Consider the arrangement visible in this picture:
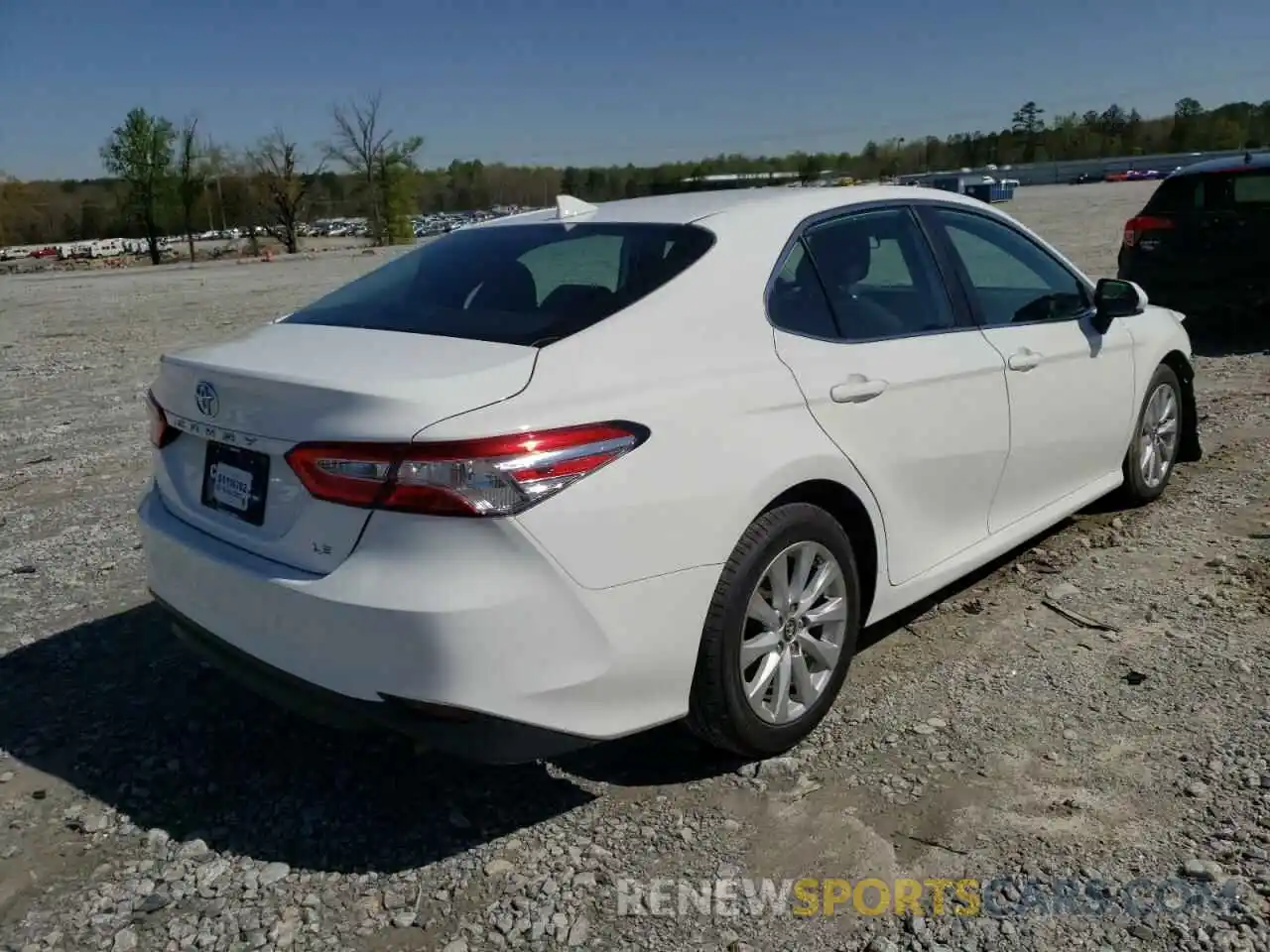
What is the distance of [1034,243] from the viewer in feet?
15.0

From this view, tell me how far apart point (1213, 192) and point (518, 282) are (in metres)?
8.24

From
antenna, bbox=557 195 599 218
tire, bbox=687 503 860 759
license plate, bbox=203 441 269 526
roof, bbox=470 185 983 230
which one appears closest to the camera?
license plate, bbox=203 441 269 526

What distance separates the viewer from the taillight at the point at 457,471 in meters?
2.42

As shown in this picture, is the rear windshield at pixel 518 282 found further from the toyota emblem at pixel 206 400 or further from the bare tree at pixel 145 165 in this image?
the bare tree at pixel 145 165

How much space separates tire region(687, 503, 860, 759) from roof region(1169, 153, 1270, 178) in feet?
25.8

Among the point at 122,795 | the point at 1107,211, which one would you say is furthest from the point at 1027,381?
the point at 1107,211

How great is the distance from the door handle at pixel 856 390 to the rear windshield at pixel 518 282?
0.59 meters

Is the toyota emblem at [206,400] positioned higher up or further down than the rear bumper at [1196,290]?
higher up

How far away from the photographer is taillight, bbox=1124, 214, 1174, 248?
9.29 m

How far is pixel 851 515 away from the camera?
3340mm

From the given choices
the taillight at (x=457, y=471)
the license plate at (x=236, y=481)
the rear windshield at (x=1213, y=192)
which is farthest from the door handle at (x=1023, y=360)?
the rear windshield at (x=1213, y=192)

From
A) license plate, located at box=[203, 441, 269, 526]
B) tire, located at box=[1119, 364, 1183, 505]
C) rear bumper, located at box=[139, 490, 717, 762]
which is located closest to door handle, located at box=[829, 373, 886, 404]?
rear bumper, located at box=[139, 490, 717, 762]

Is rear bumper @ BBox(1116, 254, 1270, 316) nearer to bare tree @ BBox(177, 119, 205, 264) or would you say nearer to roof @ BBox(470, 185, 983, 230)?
roof @ BBox(470, 185, 983, 230)

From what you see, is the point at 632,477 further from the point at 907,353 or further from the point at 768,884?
the point at 907,353
